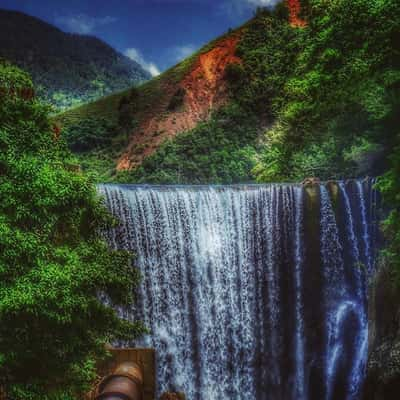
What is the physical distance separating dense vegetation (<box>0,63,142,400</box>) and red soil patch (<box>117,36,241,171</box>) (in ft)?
108

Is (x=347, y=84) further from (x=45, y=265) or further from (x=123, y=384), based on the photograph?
(x=45, y=265)

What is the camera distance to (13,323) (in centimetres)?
657

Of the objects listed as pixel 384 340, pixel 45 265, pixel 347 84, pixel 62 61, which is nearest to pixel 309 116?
pixel 347 84

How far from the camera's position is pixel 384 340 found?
1319 centimetres

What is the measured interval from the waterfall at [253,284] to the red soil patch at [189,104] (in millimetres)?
25799

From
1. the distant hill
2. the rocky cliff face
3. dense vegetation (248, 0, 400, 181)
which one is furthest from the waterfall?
the distant hill

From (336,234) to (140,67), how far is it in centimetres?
10128

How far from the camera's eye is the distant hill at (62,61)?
235 ft

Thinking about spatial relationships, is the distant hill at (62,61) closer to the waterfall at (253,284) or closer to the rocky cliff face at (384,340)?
the waterfall at (253,284)

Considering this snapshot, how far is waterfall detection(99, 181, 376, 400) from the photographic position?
48.0ft

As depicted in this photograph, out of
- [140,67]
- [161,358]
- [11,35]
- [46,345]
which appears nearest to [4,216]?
[46,345]

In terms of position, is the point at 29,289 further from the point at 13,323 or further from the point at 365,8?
the point at 365,8

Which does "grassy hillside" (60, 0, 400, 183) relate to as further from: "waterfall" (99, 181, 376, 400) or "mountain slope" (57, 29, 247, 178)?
"waterfall" (99, 181, 376, 400)

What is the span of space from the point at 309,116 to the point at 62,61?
75279 mm
